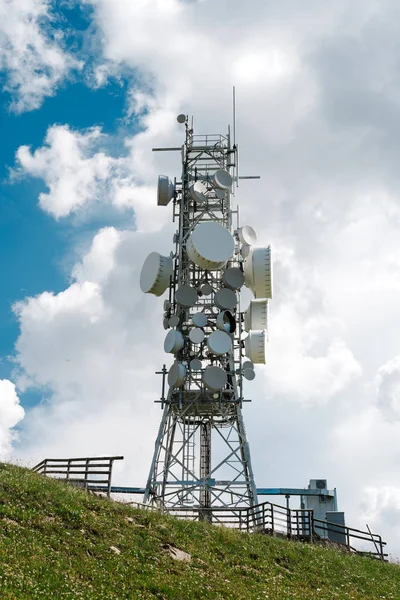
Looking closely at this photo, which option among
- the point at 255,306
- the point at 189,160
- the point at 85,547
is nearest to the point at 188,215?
the point at 189,160

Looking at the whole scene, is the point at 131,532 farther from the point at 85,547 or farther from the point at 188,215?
the point at 188,215

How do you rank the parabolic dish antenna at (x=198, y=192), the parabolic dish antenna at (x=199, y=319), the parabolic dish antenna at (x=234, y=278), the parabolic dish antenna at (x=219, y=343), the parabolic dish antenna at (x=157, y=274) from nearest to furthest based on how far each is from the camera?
the parabolic dish antenna at (x=219, y=343) < the parabolic dish antenna at (x=199, y=319) < the parabolic dish antenna at (x=234, y=278) < the parabolic dish antenna at (x=157, y=274) < the parabolic dish antenna at (x=198, y=192)

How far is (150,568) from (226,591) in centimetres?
206

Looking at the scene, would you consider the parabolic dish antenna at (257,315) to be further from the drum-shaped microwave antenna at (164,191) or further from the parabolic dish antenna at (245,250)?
the drum-shaped microwave antenna at (164,191)

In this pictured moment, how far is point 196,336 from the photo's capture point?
36281 millimetres

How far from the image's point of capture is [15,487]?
2173 centimetres

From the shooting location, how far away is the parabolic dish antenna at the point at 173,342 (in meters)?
36.5

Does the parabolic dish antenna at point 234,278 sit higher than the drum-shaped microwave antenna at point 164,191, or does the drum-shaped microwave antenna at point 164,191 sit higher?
the drum-shaped microwave antenna at point 164,191

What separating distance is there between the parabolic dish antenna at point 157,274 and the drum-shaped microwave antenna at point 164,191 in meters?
3.62

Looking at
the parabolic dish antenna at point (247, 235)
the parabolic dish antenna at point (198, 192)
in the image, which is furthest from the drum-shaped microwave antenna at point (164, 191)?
the parabolic dish antenna at point (247, 235)

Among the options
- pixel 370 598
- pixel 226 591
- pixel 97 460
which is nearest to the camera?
pixel 226 591

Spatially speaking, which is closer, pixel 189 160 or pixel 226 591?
pixel 226 591

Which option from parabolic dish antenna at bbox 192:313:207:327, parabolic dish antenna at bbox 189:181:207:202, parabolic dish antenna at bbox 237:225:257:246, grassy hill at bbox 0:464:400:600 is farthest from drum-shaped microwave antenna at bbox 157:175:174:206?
grassy hill at bbox 0:464:400:600

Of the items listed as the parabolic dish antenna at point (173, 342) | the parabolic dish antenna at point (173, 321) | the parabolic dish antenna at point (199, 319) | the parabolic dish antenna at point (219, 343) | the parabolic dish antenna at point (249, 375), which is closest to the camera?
the parabolic dish antenna at point (219, 343)
